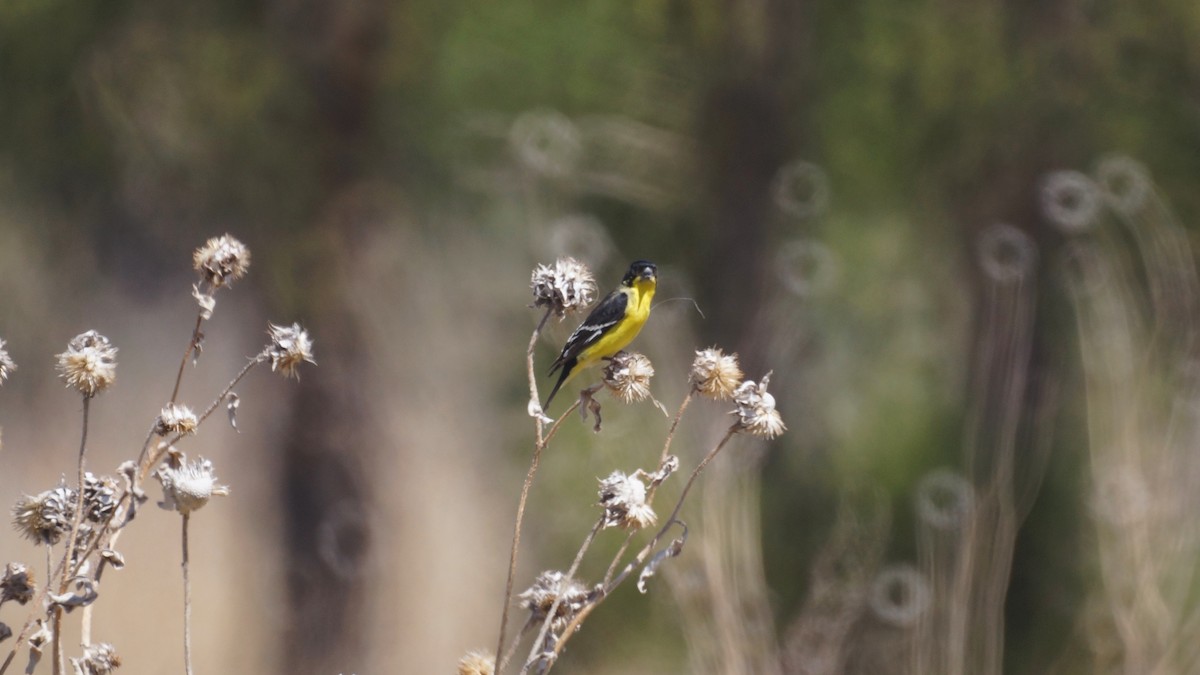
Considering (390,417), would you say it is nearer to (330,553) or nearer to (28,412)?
(330,553)

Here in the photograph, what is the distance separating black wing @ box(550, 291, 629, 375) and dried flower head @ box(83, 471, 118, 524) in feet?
2.60

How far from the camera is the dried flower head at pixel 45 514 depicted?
0.87m

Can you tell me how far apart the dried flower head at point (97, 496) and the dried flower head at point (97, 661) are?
0.35 ft

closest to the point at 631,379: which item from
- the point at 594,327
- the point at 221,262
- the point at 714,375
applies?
the point at 714,375

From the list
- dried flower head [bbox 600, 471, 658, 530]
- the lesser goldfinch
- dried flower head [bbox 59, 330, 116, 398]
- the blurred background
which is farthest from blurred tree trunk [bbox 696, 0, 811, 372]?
dried flower head [bbox 59, 330, 116, 398]

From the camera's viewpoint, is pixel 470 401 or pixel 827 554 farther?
pixel 470 401

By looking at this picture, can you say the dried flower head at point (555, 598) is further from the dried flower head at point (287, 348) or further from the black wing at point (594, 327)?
the black wing at point (594, 327)

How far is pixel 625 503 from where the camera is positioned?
3.12 feet

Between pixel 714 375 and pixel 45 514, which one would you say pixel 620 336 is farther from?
pixel 45 514

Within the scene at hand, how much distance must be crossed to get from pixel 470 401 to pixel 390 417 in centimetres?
27

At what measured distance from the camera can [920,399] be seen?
3.89 meters

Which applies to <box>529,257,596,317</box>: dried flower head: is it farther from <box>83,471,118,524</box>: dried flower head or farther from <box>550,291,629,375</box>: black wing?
<box>550,291,629,375</box>: black wing

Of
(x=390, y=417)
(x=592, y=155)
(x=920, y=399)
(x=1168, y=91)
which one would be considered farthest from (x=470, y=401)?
(x=1168, y=91)

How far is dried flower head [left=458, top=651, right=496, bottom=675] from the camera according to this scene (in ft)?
2.95
